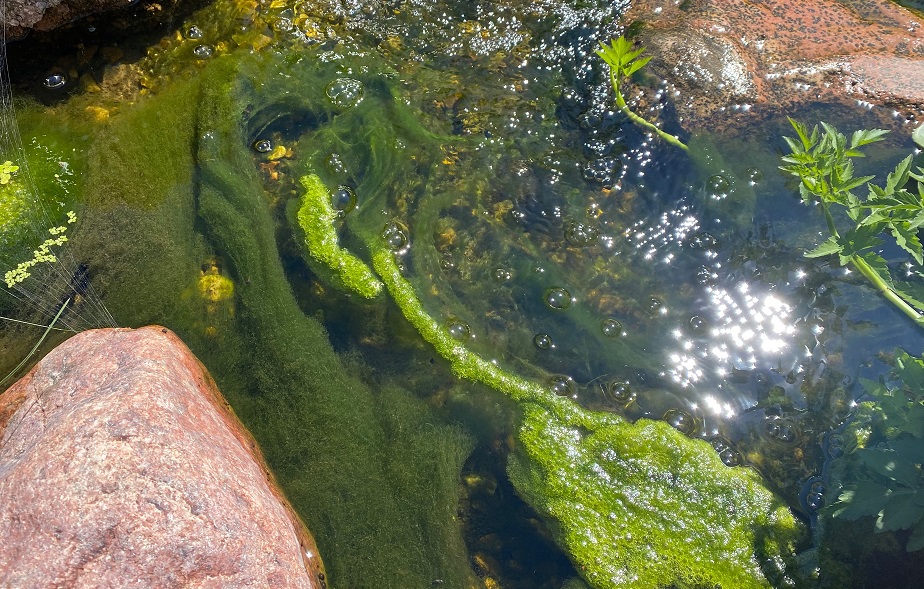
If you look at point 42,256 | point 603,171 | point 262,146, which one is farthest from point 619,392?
point 42,256

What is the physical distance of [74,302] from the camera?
3.16 meters

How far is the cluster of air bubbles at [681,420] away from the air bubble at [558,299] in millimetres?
770

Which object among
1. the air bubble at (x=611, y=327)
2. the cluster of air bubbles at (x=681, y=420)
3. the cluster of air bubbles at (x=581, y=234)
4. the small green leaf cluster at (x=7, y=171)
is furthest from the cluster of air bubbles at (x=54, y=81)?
the cluster of air bubbles at (x=681, y=420)

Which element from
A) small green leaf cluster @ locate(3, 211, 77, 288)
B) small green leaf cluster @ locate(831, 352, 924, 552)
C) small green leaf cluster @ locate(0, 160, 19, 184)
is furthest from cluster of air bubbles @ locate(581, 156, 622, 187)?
small green leaf cluster @ locate(0, 160, 19, 184)

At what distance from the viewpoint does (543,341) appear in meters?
3.37

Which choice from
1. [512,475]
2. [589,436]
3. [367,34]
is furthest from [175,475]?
[367,34]

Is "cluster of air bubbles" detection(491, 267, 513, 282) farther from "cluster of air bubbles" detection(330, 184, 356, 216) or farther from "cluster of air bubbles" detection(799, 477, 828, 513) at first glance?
"cluster of air bubbles" detection(799, 477, 828, 513)

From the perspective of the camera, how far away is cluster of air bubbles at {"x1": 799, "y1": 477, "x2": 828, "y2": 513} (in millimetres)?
3033

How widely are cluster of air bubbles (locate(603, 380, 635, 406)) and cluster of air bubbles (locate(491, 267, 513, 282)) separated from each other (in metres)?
0.79

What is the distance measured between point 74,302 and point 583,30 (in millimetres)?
3297

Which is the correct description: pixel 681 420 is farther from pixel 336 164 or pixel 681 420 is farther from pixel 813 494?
pixel 336 164

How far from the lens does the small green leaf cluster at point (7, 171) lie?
10.7ft

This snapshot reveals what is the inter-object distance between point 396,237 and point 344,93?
1.00 metres

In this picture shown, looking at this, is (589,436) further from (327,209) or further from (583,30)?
(583,30)
